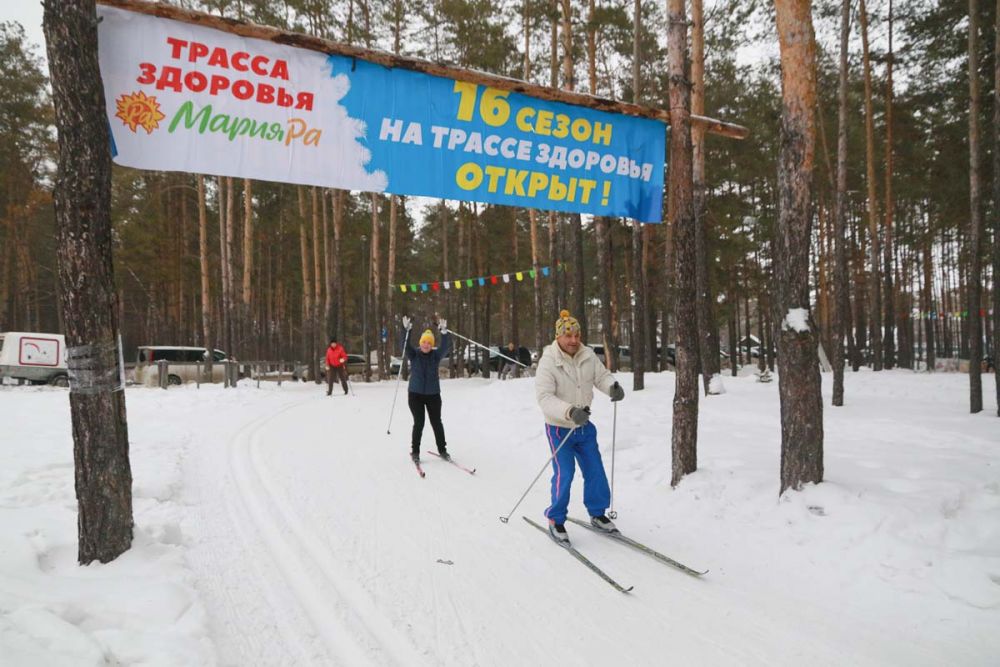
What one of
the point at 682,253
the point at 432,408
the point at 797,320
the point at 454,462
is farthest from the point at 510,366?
the point at 797,320

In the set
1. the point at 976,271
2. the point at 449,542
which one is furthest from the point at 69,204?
the point at 976,271

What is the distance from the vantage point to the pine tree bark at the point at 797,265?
4.68m

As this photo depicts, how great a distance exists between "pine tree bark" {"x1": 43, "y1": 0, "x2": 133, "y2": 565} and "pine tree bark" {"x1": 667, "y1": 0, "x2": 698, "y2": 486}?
4.88 metres

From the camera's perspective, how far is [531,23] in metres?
18.1

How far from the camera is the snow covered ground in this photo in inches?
113

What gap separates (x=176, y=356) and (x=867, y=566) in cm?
2375

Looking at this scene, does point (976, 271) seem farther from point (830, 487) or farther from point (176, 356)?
point (176, 356)

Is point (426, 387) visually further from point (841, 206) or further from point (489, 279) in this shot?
point (489, 279)

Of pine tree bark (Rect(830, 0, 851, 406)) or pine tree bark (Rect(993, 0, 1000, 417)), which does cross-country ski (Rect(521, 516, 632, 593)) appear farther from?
pine tree bark (Rect(830, 0, 851, 406))

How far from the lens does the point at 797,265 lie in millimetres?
4762

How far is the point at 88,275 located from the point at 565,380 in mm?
3466

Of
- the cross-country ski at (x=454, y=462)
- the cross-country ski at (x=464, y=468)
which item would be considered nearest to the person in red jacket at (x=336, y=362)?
the cross-country ski at (x=464, y=468)

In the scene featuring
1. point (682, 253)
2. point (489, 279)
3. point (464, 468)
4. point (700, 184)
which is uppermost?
point (700, 184)

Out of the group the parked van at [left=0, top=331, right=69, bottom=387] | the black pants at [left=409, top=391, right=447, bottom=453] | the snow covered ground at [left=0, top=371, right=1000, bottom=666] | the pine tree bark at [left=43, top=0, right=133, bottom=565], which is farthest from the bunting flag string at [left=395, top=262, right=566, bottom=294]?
the pine tree bark at [left=43, top=0, right=133, bottom=565]
